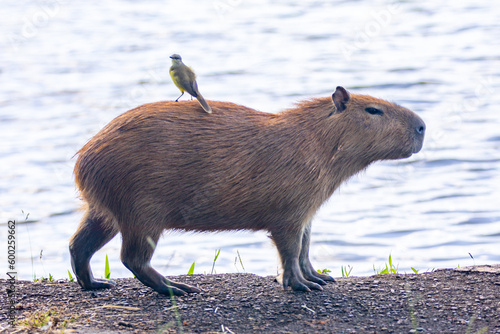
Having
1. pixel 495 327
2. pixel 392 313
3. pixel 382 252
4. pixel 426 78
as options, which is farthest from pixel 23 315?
pixel 426 78

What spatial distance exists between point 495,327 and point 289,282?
48.3 inches

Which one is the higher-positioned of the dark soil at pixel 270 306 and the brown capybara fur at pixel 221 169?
the brown capybara fur at pixel 221 169

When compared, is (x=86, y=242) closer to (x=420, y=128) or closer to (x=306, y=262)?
(x=306, y=262)

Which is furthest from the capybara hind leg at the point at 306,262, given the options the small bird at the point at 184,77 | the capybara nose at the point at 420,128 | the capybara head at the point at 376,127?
the small bird at the point at 184,77

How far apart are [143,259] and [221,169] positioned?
2.33 feet

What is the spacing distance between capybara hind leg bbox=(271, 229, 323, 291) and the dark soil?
0.06 metres

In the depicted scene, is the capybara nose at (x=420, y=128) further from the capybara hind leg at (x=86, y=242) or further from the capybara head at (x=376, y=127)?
the capybara hind leg at (x=86, y=242)

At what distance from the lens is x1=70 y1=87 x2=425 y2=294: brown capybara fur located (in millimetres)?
4328

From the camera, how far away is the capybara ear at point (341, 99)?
459cm

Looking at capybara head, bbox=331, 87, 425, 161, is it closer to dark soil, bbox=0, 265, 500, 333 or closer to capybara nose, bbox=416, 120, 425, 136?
capybara nose, bbox=416, 120, 425, 136

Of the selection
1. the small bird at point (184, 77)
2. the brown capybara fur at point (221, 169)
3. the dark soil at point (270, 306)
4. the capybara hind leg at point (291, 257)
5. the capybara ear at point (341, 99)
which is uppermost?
the small bird at point (184, 77)

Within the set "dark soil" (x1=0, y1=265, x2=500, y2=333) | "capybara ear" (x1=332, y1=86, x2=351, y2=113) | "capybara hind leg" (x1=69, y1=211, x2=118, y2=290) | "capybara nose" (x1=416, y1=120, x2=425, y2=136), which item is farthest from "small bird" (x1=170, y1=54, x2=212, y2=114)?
"capybara nose" (x1=416, y1=120, x2=425, y2=136)

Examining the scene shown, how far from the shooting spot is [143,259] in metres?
4.42

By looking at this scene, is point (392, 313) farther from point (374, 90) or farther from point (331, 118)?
point (374, 90)
